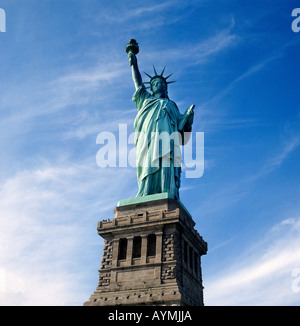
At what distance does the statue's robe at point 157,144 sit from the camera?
29844 millimetres

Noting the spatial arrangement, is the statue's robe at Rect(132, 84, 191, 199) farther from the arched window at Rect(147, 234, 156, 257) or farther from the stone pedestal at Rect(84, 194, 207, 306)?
the arched window at Rect(147, 234, 156, 257)

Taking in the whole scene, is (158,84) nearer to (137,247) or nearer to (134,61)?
(134,61)

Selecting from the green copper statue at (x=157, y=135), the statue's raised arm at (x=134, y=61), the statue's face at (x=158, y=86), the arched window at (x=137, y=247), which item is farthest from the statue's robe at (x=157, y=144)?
the arched window at (x=137, y=247)

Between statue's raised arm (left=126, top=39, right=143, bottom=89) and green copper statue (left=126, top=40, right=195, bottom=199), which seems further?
statue's raised arm (left=126, top=39, right=143, bottom=89)

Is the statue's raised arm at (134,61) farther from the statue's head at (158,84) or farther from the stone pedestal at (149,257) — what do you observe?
the stone pedestal at (149,257)

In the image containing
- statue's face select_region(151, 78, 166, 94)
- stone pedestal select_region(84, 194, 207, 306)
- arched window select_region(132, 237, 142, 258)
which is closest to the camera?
stone pedestal select_region(84, 194, 207, 306)

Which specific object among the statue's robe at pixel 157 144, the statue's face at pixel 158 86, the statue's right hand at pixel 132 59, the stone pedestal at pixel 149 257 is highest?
the statue's right hand at pixel 132 59

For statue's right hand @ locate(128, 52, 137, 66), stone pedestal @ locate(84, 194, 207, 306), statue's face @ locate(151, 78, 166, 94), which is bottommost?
stone pedestal @ locate(84, 194, 207, 306)

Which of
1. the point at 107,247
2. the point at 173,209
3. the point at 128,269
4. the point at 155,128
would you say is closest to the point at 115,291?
the point at 128,269

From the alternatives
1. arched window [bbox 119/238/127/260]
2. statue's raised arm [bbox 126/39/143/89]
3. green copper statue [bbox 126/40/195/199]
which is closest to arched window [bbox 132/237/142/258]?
arched window [bbox 119/238/127/260]

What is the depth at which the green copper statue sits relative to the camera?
29906 millimetres

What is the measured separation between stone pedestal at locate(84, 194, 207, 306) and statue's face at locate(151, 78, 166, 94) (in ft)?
37.8

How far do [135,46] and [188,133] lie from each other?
29.9 ft

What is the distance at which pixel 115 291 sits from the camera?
2506 centimetres
